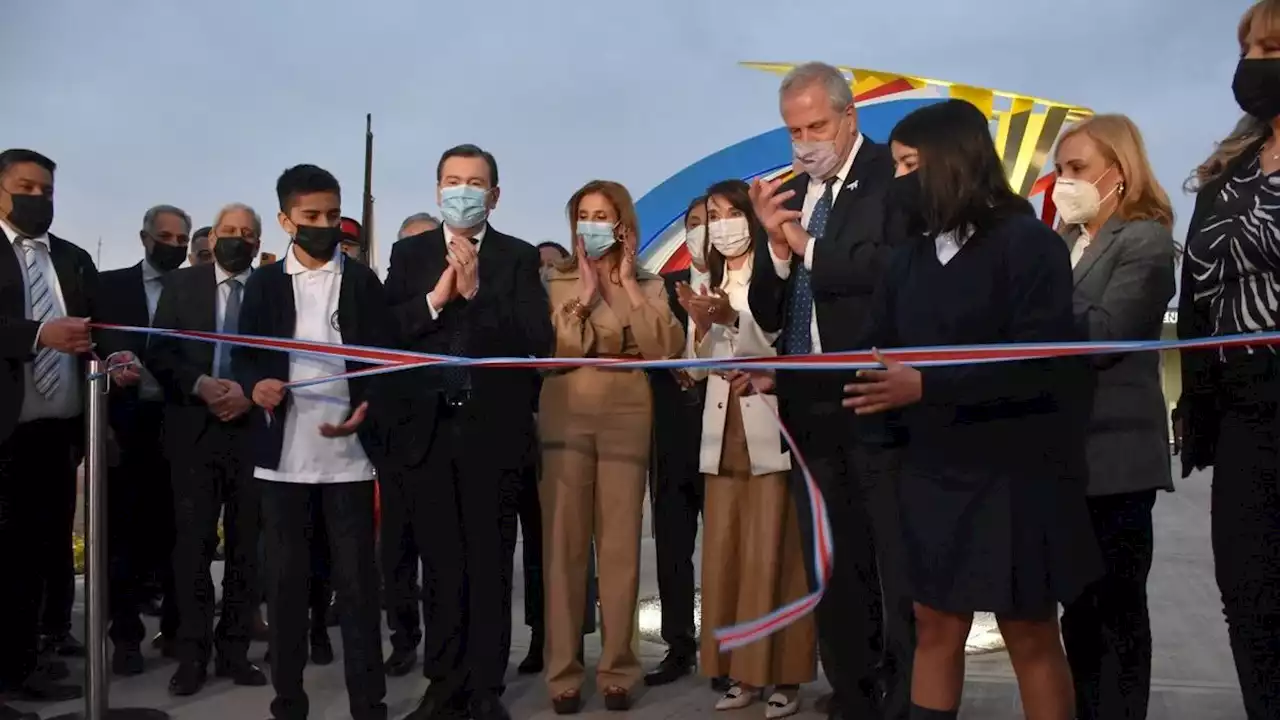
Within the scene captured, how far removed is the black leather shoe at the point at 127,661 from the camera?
473 centimetres

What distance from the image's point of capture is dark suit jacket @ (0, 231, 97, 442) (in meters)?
3.95

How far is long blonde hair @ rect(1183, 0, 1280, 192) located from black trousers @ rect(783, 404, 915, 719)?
47.1 inches

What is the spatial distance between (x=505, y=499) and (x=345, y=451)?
0.60m

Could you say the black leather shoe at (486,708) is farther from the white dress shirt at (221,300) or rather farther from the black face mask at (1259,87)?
the black face mask at (1259,87)

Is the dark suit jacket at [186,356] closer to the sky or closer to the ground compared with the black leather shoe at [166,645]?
closer to the sky

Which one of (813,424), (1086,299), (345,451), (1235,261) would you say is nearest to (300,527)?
(345,451)

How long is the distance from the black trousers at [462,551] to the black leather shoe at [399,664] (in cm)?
83

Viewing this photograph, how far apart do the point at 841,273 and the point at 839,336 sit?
0.80 feet

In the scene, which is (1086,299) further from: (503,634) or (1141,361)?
(503,634)

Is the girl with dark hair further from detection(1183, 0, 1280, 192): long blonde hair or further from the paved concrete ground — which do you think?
the paved concrete ground

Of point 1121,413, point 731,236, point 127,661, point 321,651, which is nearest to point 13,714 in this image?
point 127,661

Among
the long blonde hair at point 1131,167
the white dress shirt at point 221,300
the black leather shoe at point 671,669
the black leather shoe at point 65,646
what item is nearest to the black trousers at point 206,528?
the white dress shirt at point 221,300

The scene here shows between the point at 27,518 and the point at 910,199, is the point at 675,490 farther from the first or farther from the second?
the point at 27,518

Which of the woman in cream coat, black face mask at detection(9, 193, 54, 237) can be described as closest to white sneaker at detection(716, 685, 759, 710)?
the woman in cream coat
